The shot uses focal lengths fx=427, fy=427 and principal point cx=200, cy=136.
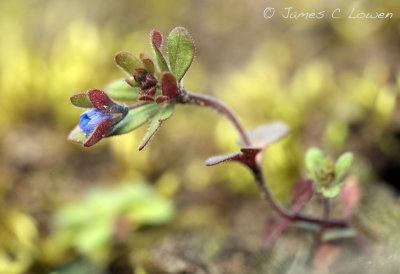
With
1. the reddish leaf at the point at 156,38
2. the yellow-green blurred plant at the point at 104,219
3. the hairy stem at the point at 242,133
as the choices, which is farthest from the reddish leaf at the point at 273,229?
the reddish leaf at the point at 156,38

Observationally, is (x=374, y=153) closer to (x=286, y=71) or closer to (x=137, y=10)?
(x=286, y=71)

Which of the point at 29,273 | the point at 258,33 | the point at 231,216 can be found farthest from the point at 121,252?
the point at 258,33

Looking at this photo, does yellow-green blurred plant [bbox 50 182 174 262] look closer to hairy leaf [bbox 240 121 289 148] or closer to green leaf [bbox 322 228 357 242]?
hairy leaf [bbox 240 121 289 148]

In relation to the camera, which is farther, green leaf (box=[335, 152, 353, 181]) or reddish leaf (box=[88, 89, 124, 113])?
green leaf (box=[335, 152, 353, 181])

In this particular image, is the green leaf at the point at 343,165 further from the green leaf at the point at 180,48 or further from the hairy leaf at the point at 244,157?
the green leaf at the point at 180,48

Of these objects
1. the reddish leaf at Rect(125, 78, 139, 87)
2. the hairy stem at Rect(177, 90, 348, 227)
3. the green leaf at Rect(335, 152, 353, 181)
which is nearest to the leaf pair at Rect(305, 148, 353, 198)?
the green leaf at Rect(335, 152, 353, 181)

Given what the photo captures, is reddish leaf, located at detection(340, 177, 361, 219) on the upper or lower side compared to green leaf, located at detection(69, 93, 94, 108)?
lower
